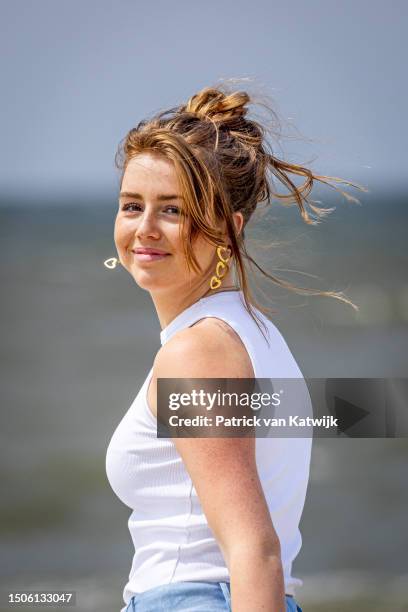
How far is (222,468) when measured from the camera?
1478 mm

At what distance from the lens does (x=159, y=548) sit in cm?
157

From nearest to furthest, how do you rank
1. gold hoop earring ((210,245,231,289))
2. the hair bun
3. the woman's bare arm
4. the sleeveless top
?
the woman's bare arm < the sleeveless top < gold hoop earring ((210,245,231,289)) < the hair bun

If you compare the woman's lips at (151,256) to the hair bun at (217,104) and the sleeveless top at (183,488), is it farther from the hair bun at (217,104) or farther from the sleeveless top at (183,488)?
the hair bun at (217,104)

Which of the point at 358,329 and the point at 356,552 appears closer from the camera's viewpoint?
the point at 356,552

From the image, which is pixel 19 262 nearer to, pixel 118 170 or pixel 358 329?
pixel 358 329

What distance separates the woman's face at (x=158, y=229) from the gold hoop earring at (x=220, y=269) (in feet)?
0.04

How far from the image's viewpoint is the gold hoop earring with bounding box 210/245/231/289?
174cm

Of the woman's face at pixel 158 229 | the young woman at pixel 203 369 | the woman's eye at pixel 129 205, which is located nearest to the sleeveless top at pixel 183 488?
the young woman at pixel 203 369

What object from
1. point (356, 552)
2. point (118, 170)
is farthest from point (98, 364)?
point (118, 170)

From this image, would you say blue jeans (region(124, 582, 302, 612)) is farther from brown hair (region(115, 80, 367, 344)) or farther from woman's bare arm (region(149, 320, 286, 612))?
brown hair (region(115, 80, 367, 344))

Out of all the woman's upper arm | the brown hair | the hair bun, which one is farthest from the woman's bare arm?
the hair bun

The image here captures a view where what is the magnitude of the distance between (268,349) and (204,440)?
201 millimetres

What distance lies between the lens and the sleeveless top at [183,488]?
1.54 metres

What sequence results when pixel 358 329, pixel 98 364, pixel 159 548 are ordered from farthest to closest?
pixel 358 329 → pixel 98 364 → pixel 159 548
